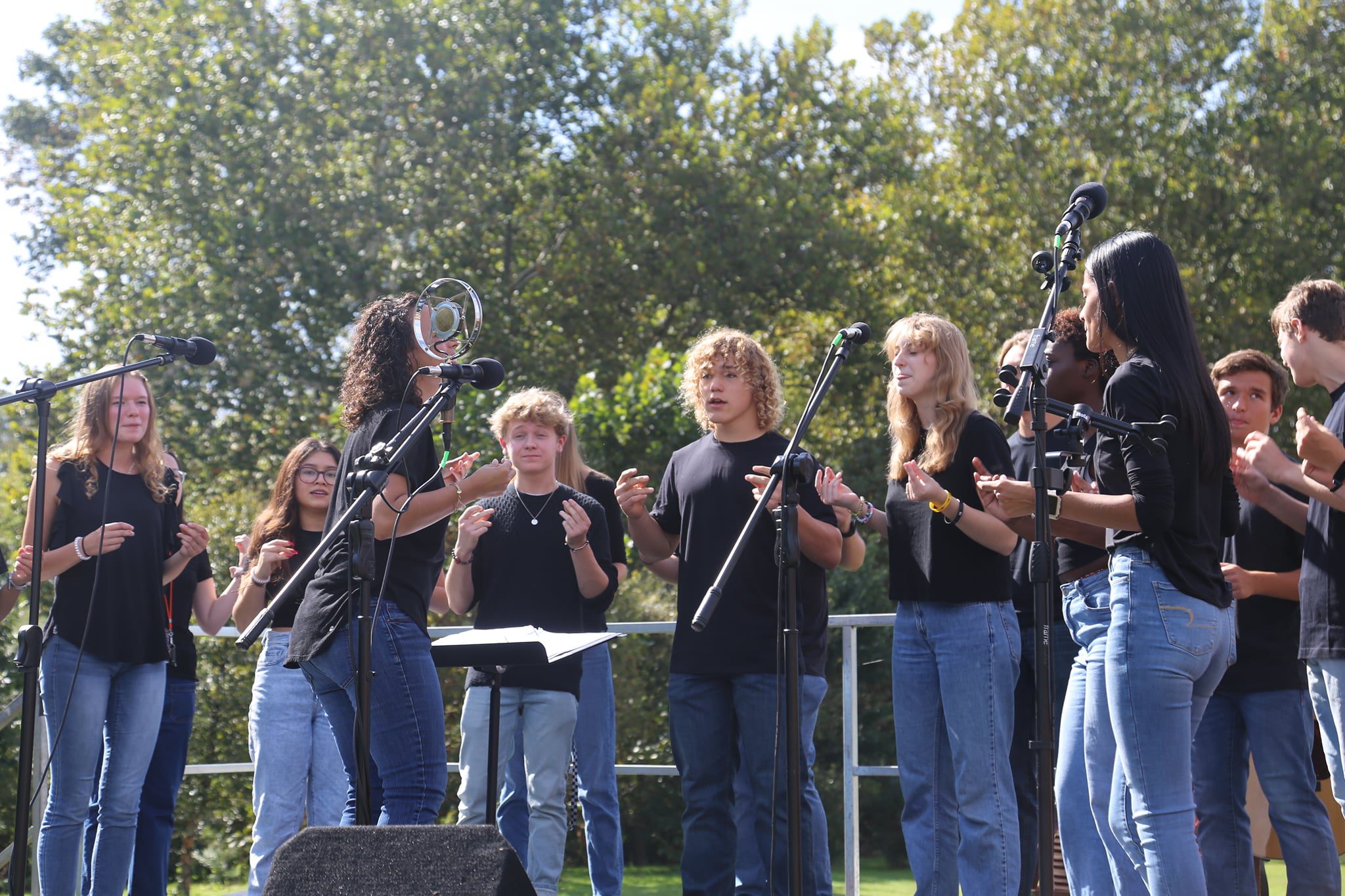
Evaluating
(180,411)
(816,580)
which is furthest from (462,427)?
(816,580)

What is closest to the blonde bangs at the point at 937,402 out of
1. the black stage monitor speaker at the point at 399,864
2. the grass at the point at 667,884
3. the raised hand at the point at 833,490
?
the raised hand at the point at 833,490

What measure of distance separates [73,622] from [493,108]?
11.4m

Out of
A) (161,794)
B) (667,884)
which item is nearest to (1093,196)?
(161,794)

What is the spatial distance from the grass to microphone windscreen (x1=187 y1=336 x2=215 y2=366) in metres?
3.70

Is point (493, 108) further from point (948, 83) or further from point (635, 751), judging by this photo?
point (635, 751)

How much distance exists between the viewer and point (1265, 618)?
3850 mm

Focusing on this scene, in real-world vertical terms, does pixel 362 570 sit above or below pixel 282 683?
above

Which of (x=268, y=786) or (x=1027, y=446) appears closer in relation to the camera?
(x=1027, y=446)

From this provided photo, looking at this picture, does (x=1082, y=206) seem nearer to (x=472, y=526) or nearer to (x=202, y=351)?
(x=472, y=526)

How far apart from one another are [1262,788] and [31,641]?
3578 millimetres

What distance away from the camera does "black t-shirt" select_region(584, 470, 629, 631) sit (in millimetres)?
4586

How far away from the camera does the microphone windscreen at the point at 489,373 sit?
3342mm

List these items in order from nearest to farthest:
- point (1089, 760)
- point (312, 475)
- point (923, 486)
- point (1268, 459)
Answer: point (1089, 760) < point (1268, 459) < point (923, 486) < point (312, 475)

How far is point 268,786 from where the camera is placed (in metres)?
4.66
